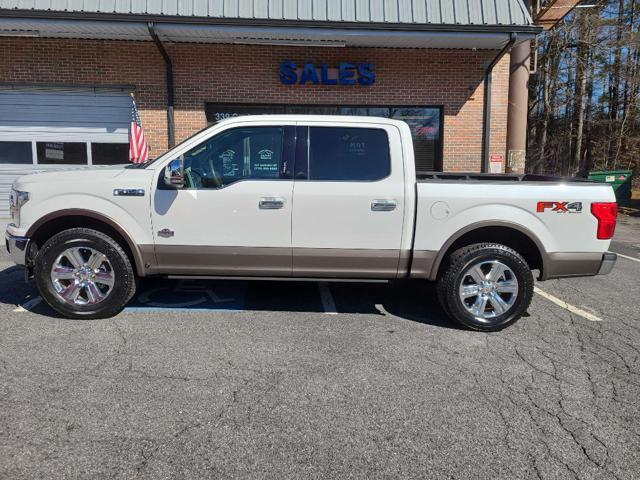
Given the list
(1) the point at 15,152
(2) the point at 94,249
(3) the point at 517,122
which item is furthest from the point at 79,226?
(3) the point at 517,122

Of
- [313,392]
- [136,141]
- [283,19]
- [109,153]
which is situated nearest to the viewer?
[313,392]

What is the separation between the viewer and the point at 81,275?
4.45 metres

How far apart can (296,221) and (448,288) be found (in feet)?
4.95

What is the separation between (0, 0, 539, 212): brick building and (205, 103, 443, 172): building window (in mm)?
25

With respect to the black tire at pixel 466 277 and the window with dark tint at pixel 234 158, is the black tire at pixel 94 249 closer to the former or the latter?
the window with dark tint at pixel 234 158

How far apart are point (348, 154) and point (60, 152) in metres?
9.59

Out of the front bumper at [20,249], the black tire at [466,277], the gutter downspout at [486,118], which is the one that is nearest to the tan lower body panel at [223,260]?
the front bumper at [20,249]

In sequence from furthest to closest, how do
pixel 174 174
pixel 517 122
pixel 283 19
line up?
pixel 517 122
pixel 283 19
pixel 174 174

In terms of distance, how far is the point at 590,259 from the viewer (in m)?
4.36

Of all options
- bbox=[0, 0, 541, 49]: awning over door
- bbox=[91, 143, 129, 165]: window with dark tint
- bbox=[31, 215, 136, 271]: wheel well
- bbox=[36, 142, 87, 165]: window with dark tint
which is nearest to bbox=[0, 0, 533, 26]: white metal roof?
bbox=[0, 0, 541, 49]: awning over door

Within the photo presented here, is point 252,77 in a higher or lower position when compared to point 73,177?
higher

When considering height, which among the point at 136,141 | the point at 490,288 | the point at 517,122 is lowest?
the point at 490,288

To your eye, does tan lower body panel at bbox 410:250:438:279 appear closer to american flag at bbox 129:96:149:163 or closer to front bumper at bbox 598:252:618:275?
front bumper at bbox 598:252:618:275

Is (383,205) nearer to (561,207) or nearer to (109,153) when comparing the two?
(561,207)
